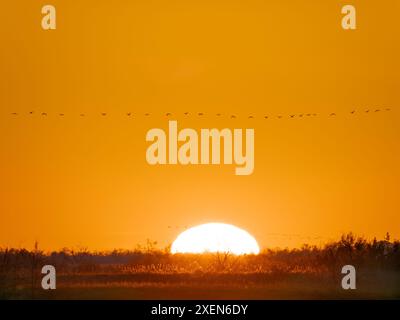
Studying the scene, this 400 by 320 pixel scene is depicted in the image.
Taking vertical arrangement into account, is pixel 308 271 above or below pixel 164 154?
below

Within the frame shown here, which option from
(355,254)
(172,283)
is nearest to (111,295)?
(172,283)

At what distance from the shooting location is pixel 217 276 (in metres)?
32.4

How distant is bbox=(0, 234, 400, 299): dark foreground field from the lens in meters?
31.6

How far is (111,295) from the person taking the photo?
3148 cm

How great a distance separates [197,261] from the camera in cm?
3369

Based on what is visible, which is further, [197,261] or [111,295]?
[197,261]

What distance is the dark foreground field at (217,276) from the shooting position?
104 feet

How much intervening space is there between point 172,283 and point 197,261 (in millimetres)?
1821
